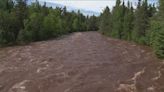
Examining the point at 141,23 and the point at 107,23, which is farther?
the point at 107,23

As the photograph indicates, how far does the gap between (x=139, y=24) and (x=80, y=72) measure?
1836 inches

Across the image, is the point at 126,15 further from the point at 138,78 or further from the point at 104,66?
the point at 138,78

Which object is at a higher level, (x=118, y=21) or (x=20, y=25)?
(x=20, y=25)

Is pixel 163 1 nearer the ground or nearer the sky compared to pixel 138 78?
nearer the sky

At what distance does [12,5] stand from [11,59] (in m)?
41.3

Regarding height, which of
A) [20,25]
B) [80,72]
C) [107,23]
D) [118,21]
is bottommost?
[80,72]

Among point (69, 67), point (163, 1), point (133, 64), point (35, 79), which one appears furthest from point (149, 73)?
point (163, 1)

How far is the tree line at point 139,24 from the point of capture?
59.2 meters

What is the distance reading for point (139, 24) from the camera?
3295 inches

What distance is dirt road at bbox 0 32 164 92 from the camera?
3366cm

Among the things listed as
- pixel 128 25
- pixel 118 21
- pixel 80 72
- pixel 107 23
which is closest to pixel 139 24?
pixel 128 25

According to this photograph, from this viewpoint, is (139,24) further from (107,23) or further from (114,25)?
(107,23)

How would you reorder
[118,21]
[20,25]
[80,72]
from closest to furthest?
1. [80,72]
2. [20,25]
3. [118,21]

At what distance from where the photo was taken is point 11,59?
50.3 meters
